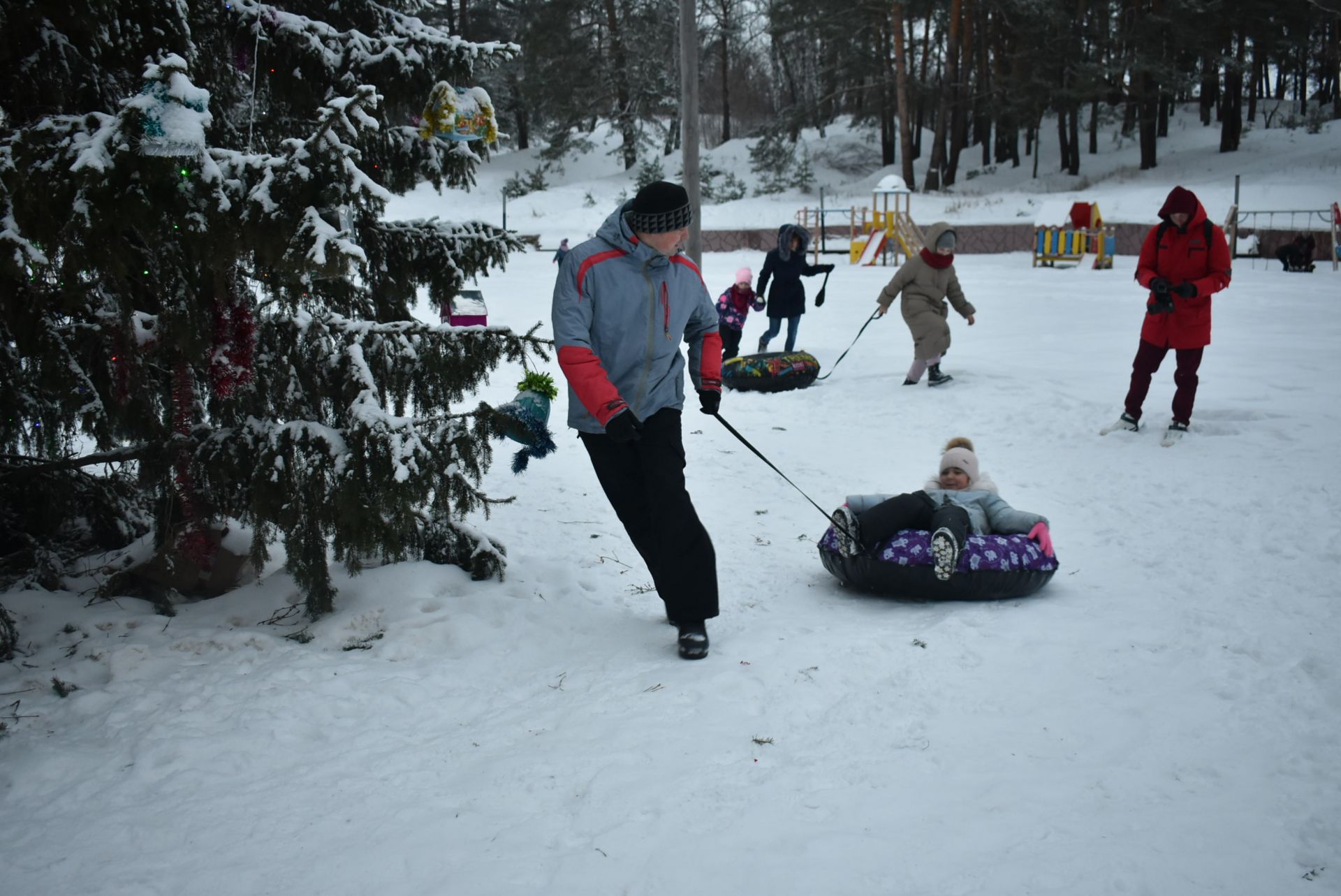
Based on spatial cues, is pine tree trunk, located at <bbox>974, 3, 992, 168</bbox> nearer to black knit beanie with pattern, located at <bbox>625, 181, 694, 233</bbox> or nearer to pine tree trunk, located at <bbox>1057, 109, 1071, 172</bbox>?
pine tree trunk, located at <bbox>1057, 109, 1071, 172</bbox>

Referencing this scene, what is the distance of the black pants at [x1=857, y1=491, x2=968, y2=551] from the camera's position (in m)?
4.65

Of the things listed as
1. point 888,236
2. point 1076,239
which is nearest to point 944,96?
point 888,236

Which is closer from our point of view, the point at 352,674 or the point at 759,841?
the point at 759,841

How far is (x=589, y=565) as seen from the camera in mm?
5184

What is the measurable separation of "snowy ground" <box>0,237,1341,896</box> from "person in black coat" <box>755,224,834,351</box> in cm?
651

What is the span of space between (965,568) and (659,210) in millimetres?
2076

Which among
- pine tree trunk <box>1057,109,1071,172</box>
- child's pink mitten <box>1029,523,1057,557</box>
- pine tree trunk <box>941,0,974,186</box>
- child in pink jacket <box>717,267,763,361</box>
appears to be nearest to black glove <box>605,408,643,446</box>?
child's pink mitten <box>1029,523,1057,557</box>

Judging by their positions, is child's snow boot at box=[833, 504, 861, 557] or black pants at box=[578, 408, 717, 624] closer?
black pants at box=[578, 408, 717, 624]

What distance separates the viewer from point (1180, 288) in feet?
23.9

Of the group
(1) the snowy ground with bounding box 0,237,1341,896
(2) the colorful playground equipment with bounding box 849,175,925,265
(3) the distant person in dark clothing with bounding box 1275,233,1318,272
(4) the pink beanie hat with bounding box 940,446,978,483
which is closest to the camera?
(1) the snowy ground with bounding box 0,237,1341,896

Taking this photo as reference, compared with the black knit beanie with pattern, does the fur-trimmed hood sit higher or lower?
lower

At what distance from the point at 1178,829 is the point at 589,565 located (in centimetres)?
308

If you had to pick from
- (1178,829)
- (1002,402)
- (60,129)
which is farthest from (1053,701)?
(1002,402)

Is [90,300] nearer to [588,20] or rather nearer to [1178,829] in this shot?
[1178,829]
